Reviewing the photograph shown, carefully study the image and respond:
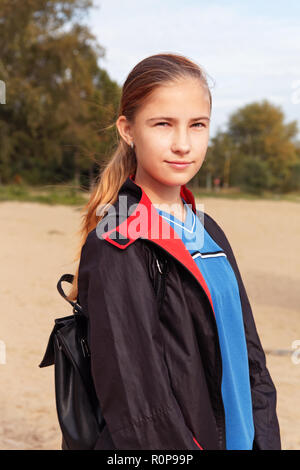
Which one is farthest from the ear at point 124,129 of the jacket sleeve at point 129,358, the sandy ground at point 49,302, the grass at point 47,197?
the grass at point 47,197

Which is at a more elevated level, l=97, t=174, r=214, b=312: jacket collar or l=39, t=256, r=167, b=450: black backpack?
l=97, t=174, r=214, b=312: jacket collar

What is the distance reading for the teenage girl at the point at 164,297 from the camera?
112cm

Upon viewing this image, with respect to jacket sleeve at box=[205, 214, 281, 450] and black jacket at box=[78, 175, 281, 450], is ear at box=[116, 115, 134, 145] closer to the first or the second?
black jacket at box=[78, 175, 281, 450]

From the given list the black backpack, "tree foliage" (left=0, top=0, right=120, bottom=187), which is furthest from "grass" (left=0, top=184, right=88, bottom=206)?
the black backpack

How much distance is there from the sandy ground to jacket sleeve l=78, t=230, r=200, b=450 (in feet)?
1.67

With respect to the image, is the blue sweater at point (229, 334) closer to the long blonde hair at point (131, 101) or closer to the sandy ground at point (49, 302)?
the long blonde hair at point (131, 101)

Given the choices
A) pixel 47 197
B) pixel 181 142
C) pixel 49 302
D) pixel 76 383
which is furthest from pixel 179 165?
pixel 47 197

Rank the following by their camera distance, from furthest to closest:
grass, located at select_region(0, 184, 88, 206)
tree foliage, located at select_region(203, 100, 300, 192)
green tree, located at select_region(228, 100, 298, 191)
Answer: green tree, located at select_region(228, 100, 298, 191), tree foliage, located at select_region(203, 100, 300, 192), grass, located at select_region(0, 184, 88, 206)

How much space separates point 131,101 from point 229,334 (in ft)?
2.14

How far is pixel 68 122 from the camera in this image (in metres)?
22.4

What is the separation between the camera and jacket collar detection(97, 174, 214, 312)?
46.3 inches

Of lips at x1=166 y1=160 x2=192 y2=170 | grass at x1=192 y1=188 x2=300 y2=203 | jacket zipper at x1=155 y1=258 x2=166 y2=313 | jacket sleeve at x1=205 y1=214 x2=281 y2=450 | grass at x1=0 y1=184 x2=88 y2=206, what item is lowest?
grass at x1=192 y1=188 x2=300 y2=203
